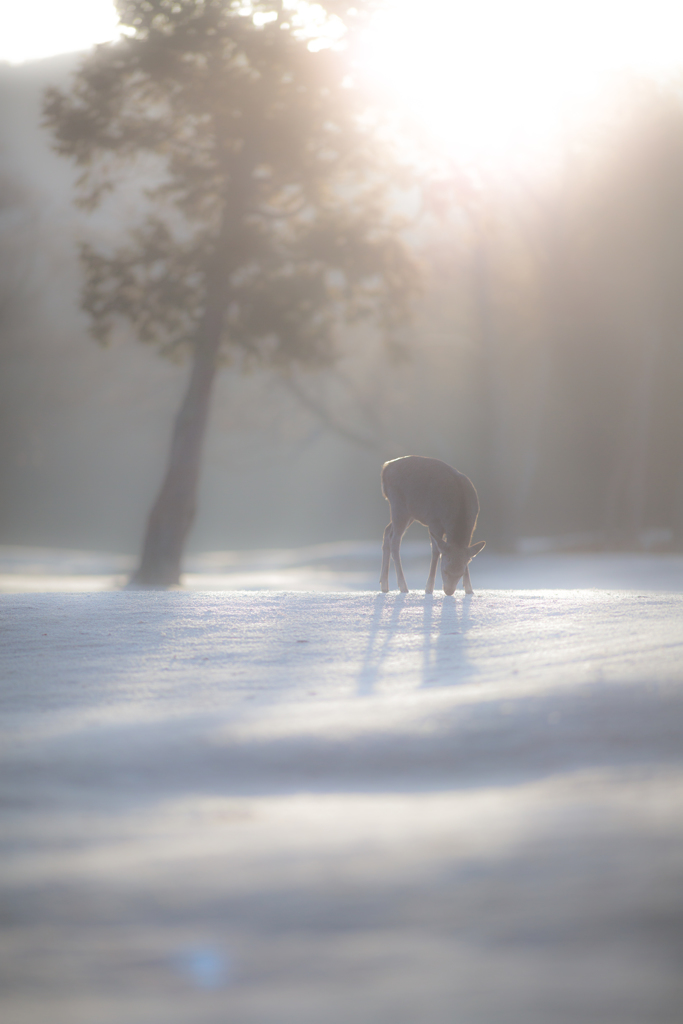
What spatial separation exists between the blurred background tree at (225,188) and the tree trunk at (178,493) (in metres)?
0.02

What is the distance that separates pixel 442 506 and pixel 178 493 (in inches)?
375

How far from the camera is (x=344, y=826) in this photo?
10.8ft

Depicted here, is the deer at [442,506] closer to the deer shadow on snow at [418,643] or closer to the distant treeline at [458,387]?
the deer shadow on snow at [418,643]

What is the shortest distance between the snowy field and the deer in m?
1.61

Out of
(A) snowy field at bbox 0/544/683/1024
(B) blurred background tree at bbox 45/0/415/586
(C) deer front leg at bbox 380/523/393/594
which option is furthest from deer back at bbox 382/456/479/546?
(B) blurred background tree at bbox 45/0/415/586

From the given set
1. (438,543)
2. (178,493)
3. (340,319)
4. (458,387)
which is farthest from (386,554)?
(458,387)

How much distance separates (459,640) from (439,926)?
3313 millimetres

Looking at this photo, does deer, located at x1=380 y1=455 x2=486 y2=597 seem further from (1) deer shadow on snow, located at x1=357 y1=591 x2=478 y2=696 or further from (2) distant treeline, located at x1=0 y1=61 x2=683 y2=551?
(2) distant treeline, located at x1=0 y1=61 x2=683 y2=551

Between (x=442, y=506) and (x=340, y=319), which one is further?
(x=340, y=319)

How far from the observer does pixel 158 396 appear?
33469 millimetres

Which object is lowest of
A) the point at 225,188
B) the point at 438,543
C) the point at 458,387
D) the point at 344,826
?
the point at 344,826

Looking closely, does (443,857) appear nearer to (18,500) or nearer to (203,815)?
(203,815)

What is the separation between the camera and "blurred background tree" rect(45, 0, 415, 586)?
1512 cm

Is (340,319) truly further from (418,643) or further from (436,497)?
(418,643)
